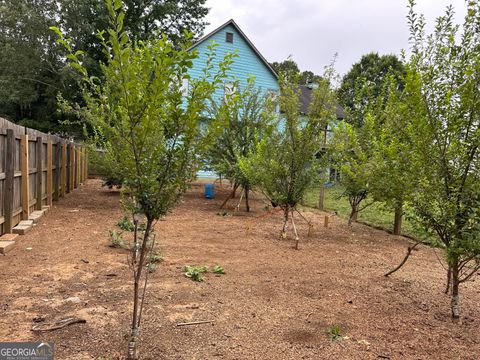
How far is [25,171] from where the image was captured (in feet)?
23.6

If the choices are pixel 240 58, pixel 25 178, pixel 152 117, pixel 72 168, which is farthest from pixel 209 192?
pixel 152 117

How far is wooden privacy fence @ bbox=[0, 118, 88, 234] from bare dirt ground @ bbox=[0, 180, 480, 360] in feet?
1.97

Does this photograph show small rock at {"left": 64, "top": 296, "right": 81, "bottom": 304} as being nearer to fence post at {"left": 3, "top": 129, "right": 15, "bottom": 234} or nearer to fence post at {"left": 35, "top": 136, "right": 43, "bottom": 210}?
fence post at {"left": 3, "top": 129, "right": 15, "bottom": 234}

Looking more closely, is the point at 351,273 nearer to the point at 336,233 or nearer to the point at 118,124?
the point at 336,233

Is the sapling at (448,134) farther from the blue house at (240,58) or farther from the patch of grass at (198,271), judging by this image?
the blue house at (240,58)

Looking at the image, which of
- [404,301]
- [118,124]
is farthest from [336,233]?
[118,124]

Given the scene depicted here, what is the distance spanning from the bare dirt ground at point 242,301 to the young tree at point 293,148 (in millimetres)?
1068

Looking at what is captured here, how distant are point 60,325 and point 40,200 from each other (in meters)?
6.25

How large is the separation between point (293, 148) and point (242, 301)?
3860 mm

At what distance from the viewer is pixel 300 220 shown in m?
10.6

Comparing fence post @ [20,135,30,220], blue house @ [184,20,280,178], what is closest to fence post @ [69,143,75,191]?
fence post @ [20,135,30,220]

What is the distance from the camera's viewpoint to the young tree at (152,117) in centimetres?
232

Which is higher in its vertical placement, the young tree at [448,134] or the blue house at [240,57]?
the blue house at [240,57]

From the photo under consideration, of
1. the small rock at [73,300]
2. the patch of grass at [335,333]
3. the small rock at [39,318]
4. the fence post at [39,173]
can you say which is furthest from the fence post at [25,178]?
the patch of grass at [335,333]
